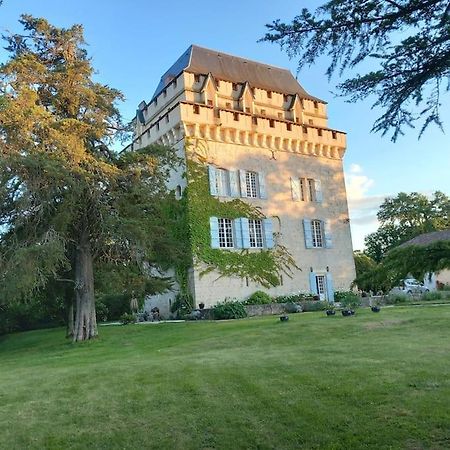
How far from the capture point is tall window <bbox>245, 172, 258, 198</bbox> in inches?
1146

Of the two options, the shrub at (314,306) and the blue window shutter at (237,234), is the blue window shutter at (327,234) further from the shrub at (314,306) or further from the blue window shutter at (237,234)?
the shrub at (314,306)

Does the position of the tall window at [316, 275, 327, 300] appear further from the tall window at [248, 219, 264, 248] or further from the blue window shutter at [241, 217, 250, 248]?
the blue window shutter at [241, 217, 250, 248]

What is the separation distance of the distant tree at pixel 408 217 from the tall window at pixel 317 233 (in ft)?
79.4

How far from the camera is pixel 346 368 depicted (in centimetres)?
927

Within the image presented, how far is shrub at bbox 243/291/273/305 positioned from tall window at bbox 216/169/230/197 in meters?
5.67

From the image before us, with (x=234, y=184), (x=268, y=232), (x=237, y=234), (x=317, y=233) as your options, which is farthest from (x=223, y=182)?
(x=317, y=233)

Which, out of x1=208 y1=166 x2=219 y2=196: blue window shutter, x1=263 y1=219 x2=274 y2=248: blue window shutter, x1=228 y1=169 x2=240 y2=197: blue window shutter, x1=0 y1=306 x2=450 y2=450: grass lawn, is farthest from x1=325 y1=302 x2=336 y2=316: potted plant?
x1=208 y1=166 x2=219 y2=196: blue window shutter

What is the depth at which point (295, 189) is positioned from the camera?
31.0 metres

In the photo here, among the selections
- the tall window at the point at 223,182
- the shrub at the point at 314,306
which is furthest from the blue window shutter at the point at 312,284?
the tall window at the point at 223,182

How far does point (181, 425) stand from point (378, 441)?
2.62m

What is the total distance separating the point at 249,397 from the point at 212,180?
2017 centimetres

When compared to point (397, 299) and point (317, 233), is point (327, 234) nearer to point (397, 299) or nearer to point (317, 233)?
point (317, 233)

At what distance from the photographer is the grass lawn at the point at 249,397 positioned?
21.3 ft

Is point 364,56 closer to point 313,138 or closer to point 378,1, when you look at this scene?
point 378,1
